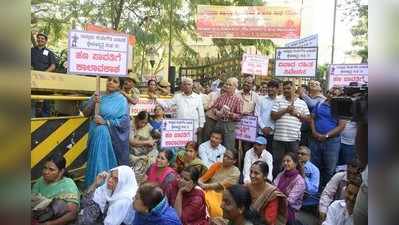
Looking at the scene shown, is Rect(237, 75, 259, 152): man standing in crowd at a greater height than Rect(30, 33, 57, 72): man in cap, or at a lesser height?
lesser

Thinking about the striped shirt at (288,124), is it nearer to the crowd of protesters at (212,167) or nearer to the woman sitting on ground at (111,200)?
the crowd of protesters at (212,167)

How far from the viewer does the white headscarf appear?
336cm

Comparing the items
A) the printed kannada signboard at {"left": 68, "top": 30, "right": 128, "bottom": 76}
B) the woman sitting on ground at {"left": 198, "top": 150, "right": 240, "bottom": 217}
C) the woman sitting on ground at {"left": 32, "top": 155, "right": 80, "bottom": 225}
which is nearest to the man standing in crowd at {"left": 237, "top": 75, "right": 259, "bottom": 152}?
the woman sitting on ground at {"left": 198, "top": 150, "right": 240, "bottom": 217}

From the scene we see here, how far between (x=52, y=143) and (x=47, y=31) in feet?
16.0

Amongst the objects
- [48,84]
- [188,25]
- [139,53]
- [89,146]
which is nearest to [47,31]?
[139,53]

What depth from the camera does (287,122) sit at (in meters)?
4.73

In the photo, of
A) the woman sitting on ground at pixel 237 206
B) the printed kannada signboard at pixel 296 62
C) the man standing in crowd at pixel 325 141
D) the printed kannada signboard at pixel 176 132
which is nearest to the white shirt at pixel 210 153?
the printed kannada signboard at pixel 176 132

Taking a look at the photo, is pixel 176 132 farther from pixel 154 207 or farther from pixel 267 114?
pixel 154 207

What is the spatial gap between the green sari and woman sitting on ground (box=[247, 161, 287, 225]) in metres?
1.23

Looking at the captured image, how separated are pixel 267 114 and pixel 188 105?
2.72 feet

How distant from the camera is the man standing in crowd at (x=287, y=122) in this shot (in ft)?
15.5

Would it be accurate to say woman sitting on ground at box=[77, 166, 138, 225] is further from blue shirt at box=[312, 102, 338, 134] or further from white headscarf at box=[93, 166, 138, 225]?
blue shirt at box=[312, 102, 338, 134]

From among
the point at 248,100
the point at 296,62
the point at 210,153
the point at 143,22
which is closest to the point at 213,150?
the point at 210,153

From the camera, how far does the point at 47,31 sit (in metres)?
8.68
